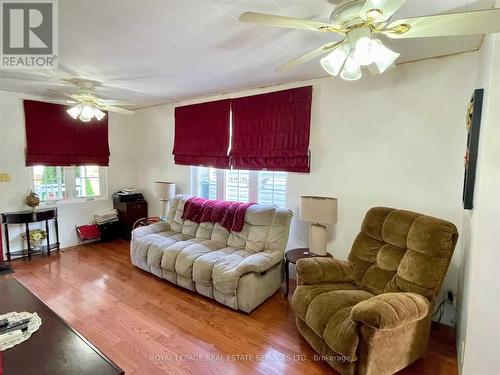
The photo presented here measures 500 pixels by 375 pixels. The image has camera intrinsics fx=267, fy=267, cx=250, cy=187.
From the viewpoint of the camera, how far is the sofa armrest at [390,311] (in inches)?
61.2

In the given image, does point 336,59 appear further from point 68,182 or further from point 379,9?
point 68,182

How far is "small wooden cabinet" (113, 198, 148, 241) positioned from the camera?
15.5ft

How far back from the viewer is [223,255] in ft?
9.60

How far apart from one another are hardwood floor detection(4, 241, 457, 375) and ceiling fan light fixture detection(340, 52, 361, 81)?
6.58 ft

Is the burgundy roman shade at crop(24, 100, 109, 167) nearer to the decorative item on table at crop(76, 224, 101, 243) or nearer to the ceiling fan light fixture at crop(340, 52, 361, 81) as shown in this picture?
the decorative item on table at crop(76, 224, 101, 243)

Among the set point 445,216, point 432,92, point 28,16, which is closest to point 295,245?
point 445,216

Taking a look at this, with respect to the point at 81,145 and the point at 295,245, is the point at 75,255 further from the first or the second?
the point at 295,245

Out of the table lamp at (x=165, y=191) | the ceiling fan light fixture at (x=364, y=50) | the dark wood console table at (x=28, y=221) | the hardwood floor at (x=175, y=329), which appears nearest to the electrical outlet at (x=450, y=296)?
the hardwood floor at (x=175, y=329)

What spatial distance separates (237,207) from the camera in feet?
10.9

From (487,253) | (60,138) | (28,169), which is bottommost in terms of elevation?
(487,253)

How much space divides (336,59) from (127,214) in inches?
170

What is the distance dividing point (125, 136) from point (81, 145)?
2.63ft

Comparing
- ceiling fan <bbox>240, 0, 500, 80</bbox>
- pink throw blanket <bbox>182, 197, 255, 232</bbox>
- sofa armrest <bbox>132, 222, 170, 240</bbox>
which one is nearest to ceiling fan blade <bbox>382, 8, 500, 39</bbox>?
ceiling fan <bbox>240, 0, 500, 80</bbox>

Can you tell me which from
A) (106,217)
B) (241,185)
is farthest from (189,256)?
(106,217)
